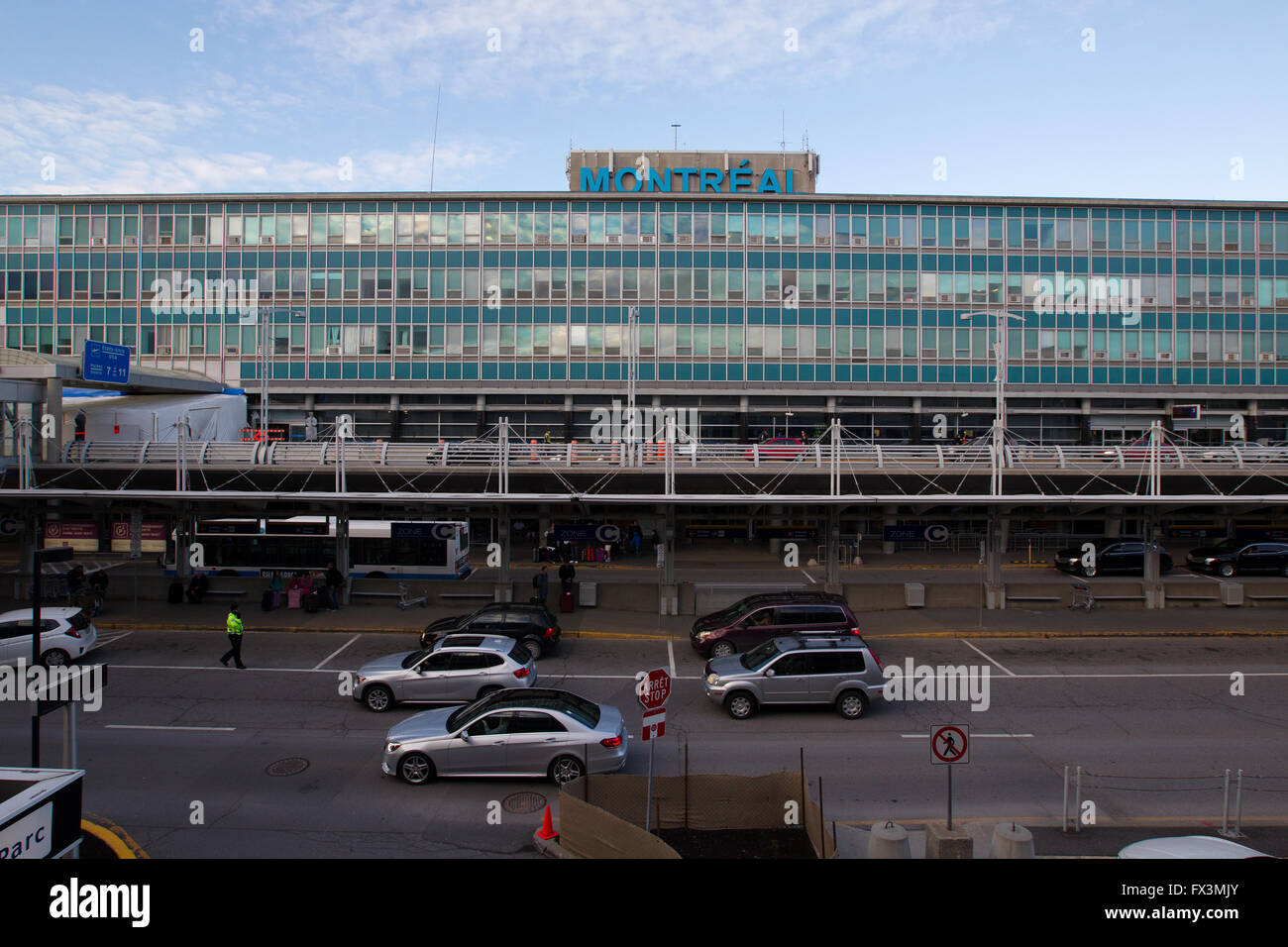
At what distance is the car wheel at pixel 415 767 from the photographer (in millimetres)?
11812

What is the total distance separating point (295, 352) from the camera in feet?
161

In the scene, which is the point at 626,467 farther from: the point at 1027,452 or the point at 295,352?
the point at 295,352

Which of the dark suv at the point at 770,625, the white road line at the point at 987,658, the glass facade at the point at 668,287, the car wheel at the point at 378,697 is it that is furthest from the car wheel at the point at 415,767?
the glass facade at the point at 668,287

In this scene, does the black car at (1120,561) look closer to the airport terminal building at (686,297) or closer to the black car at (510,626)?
the airport terminal building at (686,297)

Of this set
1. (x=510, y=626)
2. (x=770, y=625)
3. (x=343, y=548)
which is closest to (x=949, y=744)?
(x=770, y=625)

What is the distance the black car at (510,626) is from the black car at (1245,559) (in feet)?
84.7

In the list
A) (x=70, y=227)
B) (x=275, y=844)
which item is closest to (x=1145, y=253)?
(x=275, y=844)

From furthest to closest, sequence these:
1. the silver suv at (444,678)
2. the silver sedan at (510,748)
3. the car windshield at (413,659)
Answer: the car windshield at (413,659) → the silver suv at (444,678) → the silver sedan at (510,748)

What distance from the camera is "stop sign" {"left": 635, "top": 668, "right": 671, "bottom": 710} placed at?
10203 millimetres

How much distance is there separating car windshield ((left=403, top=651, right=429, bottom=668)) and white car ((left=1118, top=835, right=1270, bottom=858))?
39.6 feet

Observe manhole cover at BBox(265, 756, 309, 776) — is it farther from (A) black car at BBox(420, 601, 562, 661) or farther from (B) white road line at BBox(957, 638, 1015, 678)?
(B) white road line at BBox(957, 638, 1015, 678)

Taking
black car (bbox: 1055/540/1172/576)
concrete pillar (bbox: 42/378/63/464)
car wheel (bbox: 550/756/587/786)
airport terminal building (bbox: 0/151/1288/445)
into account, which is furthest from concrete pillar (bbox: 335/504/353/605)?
black car (bbox: 1055/540/1172/576)

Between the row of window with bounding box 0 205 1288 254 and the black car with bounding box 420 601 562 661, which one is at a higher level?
the row of window with bounding box 0 205 1288 254
